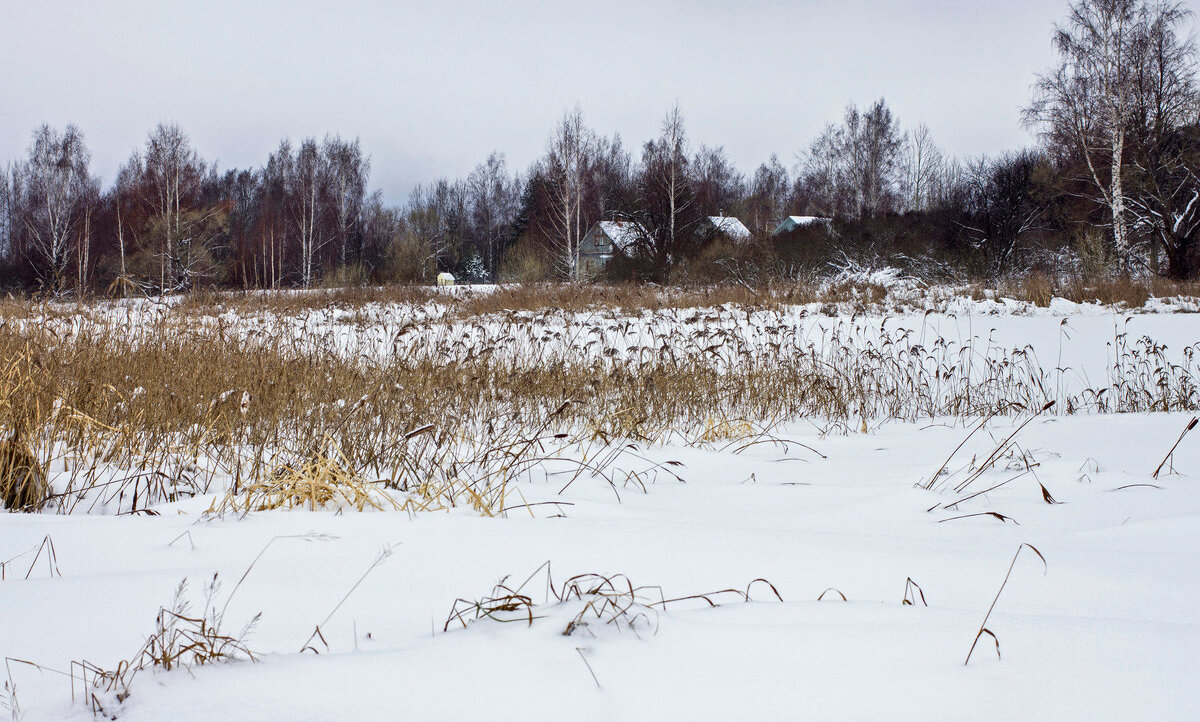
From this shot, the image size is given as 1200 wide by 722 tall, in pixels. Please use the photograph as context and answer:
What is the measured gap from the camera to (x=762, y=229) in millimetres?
Result: 28250

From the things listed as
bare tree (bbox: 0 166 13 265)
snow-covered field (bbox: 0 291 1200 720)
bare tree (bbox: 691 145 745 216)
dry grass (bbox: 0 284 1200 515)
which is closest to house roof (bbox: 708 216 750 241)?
bare tree (bbox: 691 145 745 216)

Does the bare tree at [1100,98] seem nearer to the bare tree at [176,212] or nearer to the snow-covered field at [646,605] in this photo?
the snow-covered field at [646,605]

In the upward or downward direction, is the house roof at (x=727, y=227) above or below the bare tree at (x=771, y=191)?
below

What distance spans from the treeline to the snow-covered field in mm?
3899

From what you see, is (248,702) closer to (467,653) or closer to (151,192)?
(467,653)

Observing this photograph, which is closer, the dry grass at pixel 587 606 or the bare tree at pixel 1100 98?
the dry grass at pixel 587 606

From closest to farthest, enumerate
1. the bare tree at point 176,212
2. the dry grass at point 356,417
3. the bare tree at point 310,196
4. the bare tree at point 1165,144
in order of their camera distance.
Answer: the dry grass at point 356,417 → the bare tree at point 1165,144 → the bare tree at point 176,212 → the bare tree at point 310,196

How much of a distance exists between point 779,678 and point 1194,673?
64 centimetres

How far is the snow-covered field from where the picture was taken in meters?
0.91

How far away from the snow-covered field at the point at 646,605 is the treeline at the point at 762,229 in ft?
12.8

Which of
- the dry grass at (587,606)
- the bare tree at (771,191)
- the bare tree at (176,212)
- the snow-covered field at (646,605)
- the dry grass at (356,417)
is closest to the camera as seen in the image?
the snow-covered field at (646,605)

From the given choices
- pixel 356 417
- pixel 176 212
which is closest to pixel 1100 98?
pixel 356 417

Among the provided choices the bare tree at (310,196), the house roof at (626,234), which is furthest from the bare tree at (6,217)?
the house roof at (626,234)

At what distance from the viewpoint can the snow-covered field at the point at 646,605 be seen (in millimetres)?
911
